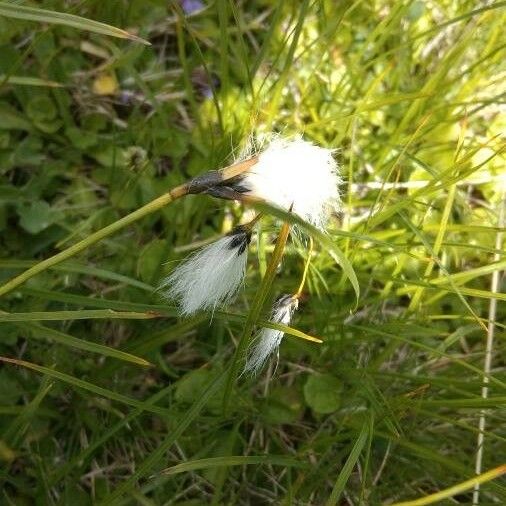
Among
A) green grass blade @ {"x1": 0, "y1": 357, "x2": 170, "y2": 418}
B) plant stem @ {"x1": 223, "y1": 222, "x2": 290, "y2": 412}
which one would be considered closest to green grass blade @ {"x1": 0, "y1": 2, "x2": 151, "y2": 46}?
plant stem @ {"x1": 223, "y1": 222, "x2": 290, "y2": 412}

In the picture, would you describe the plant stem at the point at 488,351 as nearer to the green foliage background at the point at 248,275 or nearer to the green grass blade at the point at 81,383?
the green foliage background at the point at 248,275

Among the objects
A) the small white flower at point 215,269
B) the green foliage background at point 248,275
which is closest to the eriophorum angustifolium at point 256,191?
the small white flower at point 215,269

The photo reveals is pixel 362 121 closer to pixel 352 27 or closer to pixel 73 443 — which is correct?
pixel 352 27

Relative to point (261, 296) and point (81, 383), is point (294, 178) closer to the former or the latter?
point (261, 296)

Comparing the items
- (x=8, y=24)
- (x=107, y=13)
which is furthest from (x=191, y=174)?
(x=8, y=24)

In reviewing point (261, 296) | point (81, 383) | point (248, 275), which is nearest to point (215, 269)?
point (261, 296)

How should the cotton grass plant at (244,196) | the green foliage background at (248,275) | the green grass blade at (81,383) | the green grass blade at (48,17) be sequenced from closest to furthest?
the cotton grass plant at (244,196) < the green grass blade at (48,17) < the green grass blade at (81,383) < the green foliage background at (248,275)
